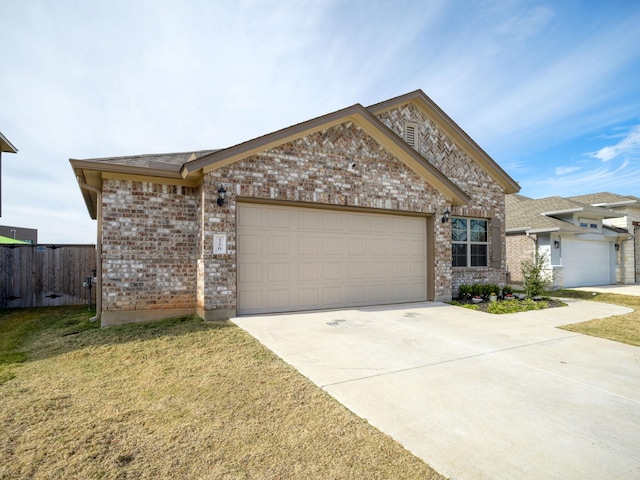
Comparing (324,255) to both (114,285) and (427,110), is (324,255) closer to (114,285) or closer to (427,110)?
(114,285)

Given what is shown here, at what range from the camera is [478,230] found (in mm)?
11633

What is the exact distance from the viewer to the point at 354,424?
2900mm

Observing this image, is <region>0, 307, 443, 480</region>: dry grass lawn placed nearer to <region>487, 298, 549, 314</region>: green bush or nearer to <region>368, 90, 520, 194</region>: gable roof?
<region>487, 298, 549, 314</region>: green bush

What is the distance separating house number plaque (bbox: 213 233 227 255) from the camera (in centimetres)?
685

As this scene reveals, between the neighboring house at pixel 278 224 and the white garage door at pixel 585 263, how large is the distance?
30.1ft

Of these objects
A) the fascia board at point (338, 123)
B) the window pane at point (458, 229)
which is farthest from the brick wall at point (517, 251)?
the fascia board at point (338, 123)

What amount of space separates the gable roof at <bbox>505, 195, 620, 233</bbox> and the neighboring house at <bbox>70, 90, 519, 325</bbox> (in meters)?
7.79

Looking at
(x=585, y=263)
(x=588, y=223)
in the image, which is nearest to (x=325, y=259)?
(x=585, y=263)

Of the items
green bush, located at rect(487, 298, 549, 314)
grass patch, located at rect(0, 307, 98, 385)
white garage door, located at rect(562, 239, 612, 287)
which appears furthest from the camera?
white garage door, located at rect(562, 239, 612, 287)

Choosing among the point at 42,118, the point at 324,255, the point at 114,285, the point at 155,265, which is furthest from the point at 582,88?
the point at 42,118

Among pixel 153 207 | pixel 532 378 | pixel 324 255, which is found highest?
pixel 153 207

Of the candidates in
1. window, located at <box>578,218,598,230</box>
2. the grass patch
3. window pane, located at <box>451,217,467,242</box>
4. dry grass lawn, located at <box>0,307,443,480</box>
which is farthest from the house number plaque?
window, located at <box>578,218,598,230</box>

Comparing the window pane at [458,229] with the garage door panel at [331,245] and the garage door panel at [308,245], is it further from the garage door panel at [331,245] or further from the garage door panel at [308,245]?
the garage door panel at [308,245]

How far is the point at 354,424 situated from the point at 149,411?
1.93m
